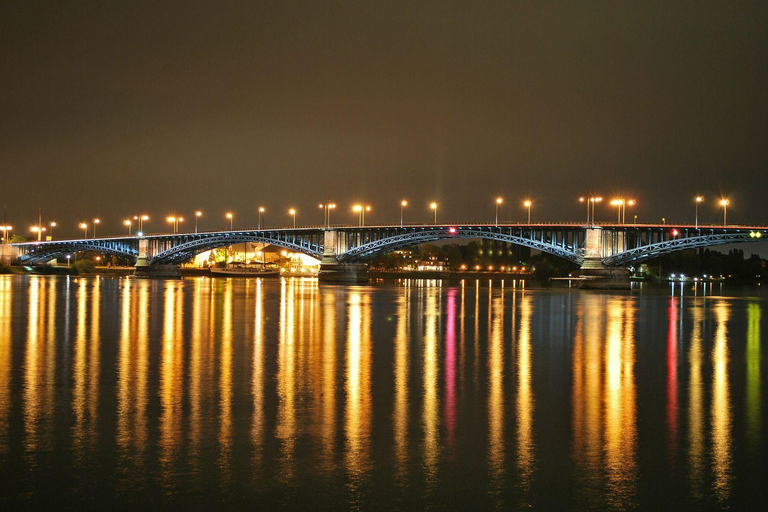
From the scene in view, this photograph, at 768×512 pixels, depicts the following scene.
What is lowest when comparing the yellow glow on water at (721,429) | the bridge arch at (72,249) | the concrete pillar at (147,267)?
the yellow glow on water at (721,429)

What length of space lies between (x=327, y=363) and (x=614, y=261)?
90782 mm

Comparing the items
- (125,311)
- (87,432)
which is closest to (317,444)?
(87,432)

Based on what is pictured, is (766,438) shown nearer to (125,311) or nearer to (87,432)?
A: (87,432)

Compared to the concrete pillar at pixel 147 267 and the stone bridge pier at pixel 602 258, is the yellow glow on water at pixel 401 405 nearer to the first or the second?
the stone bridge pier at pixel 602 258

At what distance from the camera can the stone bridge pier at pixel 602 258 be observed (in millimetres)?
99625

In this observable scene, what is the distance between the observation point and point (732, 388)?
15711mm

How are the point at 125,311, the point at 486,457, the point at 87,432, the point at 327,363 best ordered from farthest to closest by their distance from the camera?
the point at 125,311 → the point at 327,363 → the point at 87,432 → the point at 486,457

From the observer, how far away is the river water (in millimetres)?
8648

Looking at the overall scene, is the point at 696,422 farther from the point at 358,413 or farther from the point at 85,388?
the point at 85,388

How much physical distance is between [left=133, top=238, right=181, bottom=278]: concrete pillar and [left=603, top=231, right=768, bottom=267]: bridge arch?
75.4 metres

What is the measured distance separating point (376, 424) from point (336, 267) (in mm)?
111685

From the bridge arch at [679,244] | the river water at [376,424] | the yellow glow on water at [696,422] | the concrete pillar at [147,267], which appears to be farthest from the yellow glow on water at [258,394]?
the concrete pillar at [147,267]

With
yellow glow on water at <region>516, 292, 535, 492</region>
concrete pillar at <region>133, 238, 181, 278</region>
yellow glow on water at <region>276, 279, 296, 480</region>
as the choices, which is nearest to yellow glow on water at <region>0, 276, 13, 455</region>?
yellow glow on water at <region>276, 279, 296, 480</region>

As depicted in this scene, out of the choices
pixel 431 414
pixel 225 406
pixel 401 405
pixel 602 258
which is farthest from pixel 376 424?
pixel 602 258
